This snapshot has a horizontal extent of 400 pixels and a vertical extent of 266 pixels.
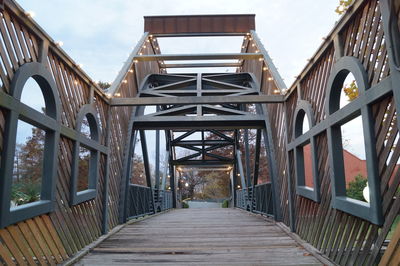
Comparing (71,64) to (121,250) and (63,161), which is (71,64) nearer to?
(63,161)

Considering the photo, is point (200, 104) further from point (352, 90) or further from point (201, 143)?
point (201, 143)

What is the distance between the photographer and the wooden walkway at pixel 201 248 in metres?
3.00

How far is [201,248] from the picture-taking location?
351 centimetres

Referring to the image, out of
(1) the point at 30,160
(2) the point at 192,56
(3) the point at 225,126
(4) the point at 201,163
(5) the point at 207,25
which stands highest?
(5) the point at 207,25

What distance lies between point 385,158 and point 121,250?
284 cm

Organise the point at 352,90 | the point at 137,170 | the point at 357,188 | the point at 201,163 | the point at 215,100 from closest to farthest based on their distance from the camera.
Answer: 1. the point at 352,90
2. the point at 215,100
3. the point at 357,188
4. the point at 201,163
5. the point at 137,170

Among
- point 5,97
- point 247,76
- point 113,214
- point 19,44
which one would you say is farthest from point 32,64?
point 247,76

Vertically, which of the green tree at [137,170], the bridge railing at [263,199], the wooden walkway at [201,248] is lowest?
the wooden walkway at [201,248]

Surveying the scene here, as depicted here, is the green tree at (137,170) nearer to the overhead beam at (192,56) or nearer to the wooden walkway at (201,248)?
the overhead beam at (192,56)

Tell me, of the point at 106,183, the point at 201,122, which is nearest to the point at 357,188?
the point at 201,122

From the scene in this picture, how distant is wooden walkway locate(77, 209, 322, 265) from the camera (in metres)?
3.00

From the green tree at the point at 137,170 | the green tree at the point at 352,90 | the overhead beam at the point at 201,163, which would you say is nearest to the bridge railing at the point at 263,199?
the green tree at the point at 352,90

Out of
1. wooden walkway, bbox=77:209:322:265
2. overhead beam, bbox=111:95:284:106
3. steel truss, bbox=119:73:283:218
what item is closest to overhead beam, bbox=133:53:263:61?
steel truss, bbox=119:73:283:218

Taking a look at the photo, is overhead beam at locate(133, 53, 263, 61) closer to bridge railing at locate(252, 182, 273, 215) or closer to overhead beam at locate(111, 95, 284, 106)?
overhead beam at locate(111, 95, 284, 106)
